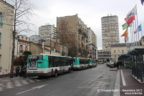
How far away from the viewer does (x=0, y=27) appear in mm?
22391

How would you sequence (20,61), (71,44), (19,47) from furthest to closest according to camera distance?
1. (71,44)
2. (19,47)
3. (20,61)

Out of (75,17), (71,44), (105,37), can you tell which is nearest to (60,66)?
(71,44)

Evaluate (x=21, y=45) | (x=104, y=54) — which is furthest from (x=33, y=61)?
(x=104, y=54)

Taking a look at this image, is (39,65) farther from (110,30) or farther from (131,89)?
(110,30)

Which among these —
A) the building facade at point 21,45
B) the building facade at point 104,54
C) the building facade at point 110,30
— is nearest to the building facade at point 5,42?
the building facade at point 21,45

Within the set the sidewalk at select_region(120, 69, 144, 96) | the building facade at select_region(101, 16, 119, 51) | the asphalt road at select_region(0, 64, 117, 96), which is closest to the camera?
the sidewalk at select_region(120, 69, 144, 96)

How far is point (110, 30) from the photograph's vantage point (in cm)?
14612

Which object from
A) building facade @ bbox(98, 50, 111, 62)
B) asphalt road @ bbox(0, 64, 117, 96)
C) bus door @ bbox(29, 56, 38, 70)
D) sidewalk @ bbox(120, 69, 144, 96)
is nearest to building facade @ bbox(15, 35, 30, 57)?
bus door @ bbox(29, 56, 38, 70)

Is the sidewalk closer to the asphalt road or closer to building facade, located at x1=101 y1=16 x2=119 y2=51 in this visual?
the asphalt road

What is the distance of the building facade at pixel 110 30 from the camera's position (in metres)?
145

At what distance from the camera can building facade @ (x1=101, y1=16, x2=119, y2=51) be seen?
145 metres

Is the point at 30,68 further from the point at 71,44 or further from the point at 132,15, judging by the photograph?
the point at 71,44

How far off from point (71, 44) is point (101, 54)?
116 meters

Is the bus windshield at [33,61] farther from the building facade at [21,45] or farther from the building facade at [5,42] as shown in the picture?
the building facade at [21,45]
